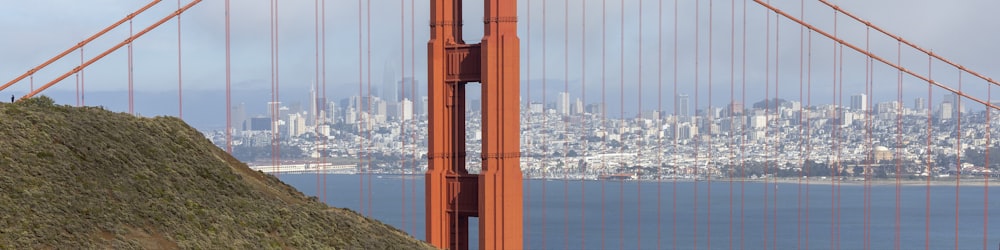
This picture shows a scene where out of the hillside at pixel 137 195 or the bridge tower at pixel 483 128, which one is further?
the bridge tower at pixel 483 128

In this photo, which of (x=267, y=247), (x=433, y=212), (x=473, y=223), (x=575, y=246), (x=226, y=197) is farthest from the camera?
(x=473, y=223)

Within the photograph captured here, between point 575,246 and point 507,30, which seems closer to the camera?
point 507,30

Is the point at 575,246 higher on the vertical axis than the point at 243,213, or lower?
lower

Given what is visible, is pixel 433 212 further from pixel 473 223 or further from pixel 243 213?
pixel 473 223

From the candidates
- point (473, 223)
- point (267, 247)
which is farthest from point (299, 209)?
point (473, 223)

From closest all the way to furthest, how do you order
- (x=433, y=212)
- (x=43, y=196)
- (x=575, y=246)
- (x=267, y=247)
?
(x=43, y=196) → (x=267, y=247) → (x=433, y=212) → (x=575, y=246)
